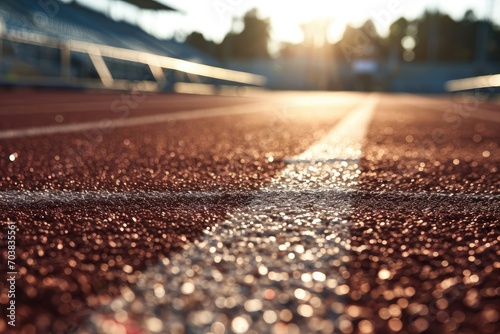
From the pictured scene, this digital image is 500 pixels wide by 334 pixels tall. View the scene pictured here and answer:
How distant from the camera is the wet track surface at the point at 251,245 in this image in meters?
0.60

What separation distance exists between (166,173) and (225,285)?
1.07 metres

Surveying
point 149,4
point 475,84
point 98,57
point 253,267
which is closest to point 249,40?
point 149,4

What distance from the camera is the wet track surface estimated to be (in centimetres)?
60

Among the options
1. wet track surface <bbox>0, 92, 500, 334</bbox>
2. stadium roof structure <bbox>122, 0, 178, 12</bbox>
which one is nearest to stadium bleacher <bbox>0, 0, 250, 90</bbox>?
stadium roof structure <bbox>122, 0, 178, 12</bbox>

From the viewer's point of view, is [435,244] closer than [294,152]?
Yes

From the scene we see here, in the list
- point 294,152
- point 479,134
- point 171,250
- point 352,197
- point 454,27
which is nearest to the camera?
point 171,250

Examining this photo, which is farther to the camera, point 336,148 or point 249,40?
point 249,40

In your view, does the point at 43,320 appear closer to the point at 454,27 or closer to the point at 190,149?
the point at 190,149

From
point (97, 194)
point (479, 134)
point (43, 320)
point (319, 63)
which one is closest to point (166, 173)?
point (97, 194)

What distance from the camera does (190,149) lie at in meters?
2.39

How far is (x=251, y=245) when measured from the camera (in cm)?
87

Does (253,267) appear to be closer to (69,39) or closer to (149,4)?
(69,39)

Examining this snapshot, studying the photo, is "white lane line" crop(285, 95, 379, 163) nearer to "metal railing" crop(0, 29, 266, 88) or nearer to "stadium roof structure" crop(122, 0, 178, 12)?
"metal railing" crop(0, 29, 266, 88)

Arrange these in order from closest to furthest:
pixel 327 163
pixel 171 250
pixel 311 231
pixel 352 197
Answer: pixel 171 250, pixel 311 231, pixel 352 197, pixel 327 163
